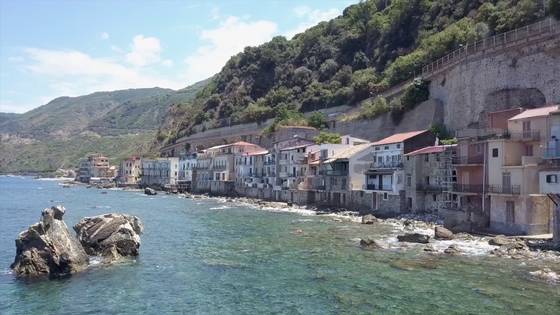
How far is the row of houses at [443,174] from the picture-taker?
3162 cm

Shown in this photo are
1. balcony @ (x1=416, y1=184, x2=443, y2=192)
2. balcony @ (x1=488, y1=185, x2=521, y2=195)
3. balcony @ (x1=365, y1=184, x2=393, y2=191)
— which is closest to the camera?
balcony @ (x1=488, y1=185, x2=521, y2=195)

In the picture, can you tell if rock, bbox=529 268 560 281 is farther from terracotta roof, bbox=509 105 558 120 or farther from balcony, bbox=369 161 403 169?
balcony, bbox=369 161 403 169

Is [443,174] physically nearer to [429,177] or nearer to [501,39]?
[429,177]

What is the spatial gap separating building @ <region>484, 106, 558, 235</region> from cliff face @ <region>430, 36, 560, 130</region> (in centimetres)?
974

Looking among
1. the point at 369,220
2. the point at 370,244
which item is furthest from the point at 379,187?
the point at 370,244

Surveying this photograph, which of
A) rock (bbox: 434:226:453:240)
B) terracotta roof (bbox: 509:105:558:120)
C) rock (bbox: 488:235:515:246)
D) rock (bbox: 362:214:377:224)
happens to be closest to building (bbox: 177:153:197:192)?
rock (bbox: 362:214:377:224)

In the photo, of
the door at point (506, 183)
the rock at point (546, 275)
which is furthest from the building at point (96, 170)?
the rock at point (546, 275)

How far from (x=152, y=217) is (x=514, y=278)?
36074 millimetres

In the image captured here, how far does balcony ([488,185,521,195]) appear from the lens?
31.9 m

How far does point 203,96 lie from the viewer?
14200 cm

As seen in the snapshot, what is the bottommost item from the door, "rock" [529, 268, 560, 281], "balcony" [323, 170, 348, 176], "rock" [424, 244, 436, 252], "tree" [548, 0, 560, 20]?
"rock" [529, 268, 560, 281]

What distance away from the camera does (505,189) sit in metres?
32.8

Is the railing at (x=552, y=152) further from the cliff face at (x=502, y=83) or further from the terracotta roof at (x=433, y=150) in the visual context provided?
the cliff face at (x=502, y=83)

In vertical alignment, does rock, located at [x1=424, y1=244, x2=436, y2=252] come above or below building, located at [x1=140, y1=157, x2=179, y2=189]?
below
